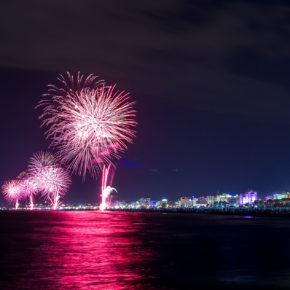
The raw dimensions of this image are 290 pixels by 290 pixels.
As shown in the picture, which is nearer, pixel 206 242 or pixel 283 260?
pixel 283 260

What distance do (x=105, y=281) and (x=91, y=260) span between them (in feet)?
16.9

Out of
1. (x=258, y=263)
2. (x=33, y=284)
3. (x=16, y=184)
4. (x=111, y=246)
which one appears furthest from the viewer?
(x=16, y=184)

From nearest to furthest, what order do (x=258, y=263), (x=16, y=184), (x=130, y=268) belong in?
(x=130, y=268) → (x=258, y=263) → (x=16, y=184)

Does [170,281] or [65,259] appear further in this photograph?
→ [65,259]

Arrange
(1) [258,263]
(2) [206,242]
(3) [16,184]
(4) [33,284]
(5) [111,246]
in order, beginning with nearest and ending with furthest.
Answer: (4) [33,284] < (1) [258,263] < (5) [111,246] < (2) [206,242] < (3) [16,184]

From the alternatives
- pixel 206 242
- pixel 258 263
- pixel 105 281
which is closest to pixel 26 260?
pixel 105 281

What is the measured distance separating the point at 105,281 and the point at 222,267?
537 cm

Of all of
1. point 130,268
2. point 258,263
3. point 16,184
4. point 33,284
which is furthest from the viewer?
point 16,184

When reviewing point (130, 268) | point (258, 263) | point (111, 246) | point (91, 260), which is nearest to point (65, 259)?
point (91, 260)

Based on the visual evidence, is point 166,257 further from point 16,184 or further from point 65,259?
point 16,184

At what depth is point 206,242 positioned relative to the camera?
30.6 metres

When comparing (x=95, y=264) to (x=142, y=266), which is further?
(x=95, y=264)

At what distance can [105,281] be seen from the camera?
593 inches

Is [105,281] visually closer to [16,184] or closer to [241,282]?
[241,282]
